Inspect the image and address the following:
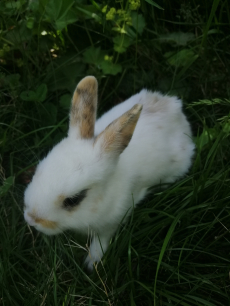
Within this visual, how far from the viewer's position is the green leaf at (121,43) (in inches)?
140

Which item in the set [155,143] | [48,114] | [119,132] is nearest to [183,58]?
[155,143]

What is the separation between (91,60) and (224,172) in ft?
4.57

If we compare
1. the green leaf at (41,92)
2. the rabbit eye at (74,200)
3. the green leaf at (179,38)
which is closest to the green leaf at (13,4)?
the green leaf at (41,92)

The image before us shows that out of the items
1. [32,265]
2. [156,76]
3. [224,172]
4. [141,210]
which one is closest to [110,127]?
[141,210]

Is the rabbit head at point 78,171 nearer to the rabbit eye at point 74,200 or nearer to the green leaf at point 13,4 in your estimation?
the rabbit eye at point 74,200

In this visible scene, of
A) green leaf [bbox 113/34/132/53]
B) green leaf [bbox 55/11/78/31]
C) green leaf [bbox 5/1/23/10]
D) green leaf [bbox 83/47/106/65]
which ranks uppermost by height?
green leaf [bbox 5/1/23/10]

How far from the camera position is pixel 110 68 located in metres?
3.68

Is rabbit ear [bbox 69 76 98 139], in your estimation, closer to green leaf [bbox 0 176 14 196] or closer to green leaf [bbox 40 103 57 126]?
green leaf [bbox 0 176 14 196]

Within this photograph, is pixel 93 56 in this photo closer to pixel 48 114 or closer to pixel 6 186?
pixel 48 114

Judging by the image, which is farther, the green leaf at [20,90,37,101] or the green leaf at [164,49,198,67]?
the green leaf at [164,49,198,67]

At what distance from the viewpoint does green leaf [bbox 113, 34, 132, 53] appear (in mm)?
3562

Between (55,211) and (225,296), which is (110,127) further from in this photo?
(225,296)

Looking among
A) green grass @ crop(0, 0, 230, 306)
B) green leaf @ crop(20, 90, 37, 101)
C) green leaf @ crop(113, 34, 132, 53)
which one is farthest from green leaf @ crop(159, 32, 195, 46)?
green leaf @ crop(20, 90, 37, 101)

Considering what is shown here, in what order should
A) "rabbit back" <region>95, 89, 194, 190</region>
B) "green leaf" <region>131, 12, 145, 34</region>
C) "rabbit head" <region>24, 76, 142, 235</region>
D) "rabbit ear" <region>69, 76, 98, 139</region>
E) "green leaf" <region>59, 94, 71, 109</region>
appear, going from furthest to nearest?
"green leaf" <region>59, 94, 71, 109</region>
"green leaf" <region>131, 12, 145, 34</region>
"rabbit back" <region>95, 89, 194, 190</region>
"rabbit ear" <region>69, 76, 98, 139</region>
"rabbit head" <region>24, 76, 142, 235</region>
